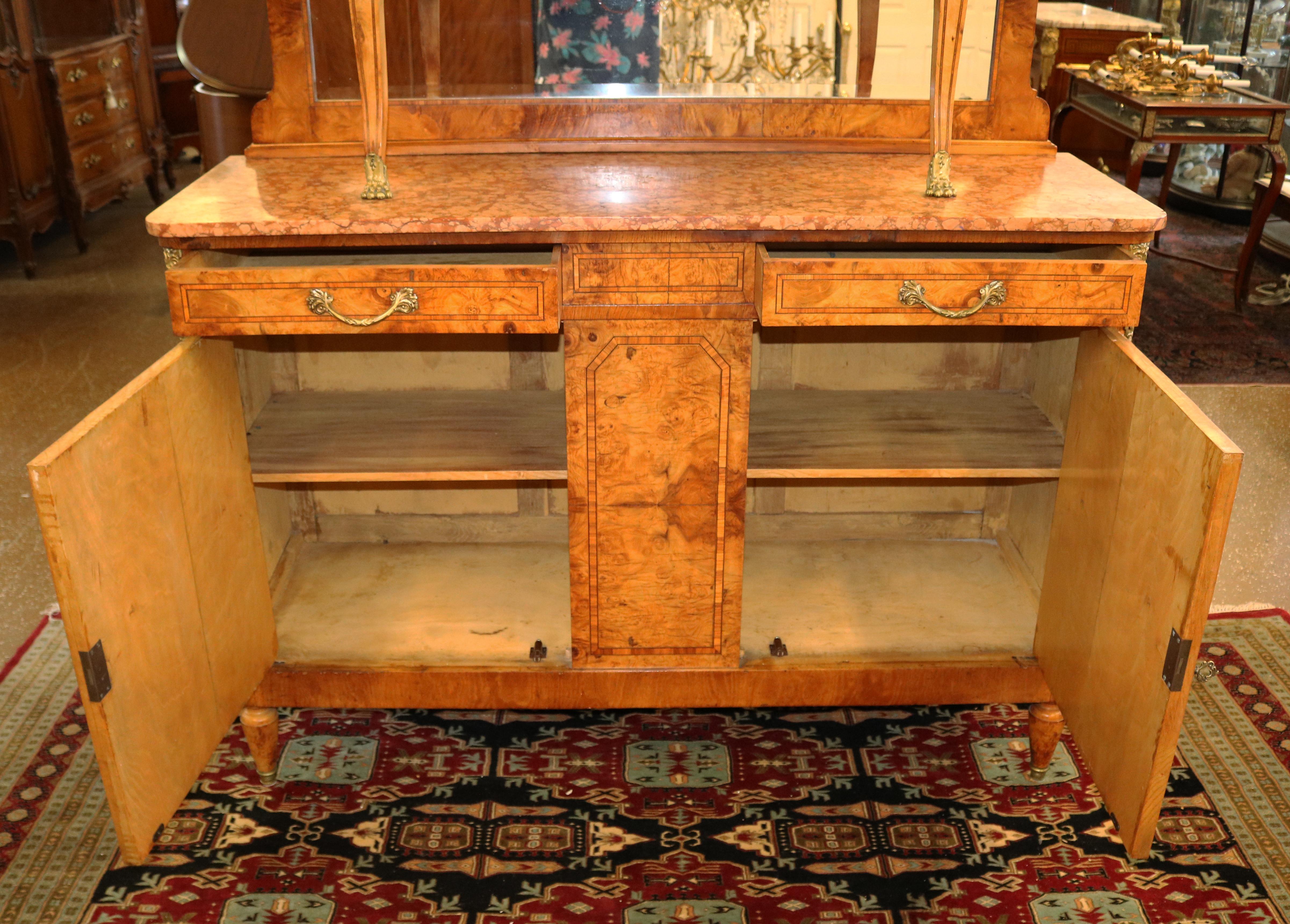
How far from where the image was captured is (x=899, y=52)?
2.03 m

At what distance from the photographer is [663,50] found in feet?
6.75

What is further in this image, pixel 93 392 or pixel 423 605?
pixel 93 392

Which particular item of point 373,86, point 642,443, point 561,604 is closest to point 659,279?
point 642,443

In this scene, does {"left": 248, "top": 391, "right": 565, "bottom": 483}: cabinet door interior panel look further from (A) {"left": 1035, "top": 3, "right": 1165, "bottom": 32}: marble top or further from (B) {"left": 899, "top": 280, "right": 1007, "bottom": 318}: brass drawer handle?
(A) {"left": 1035, "top": 3, "right": 1165, "bottom": 32}: marble top

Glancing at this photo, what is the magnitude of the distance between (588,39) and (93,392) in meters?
2.38

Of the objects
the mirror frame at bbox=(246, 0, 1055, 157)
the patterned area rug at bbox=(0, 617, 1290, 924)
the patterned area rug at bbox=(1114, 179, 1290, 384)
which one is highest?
the mirror frame at bbox=(246, 0, 1055, 157)

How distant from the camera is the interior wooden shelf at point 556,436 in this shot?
6.19ft

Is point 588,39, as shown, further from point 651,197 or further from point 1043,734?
point 1043,734

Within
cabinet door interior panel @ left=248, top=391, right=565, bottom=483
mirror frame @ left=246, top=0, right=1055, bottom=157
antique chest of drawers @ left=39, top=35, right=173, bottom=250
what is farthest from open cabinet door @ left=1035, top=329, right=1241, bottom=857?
antique chest of drawers @ left=39, top=35, right=173, bottom=250

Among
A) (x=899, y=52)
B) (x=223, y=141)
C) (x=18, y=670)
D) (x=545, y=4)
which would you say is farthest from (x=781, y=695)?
(x=223, y=141)

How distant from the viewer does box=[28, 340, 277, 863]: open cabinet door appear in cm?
142

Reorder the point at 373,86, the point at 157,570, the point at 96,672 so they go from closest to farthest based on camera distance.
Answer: the point at 96,672 < the point at 157,570 < the point at 373,86

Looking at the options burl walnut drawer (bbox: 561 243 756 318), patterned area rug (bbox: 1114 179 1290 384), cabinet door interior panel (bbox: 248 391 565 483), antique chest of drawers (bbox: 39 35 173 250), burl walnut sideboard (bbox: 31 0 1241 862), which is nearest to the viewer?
burl walnut sideboard (bbox: 31 0 1241 862)

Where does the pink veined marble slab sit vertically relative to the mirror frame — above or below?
below
